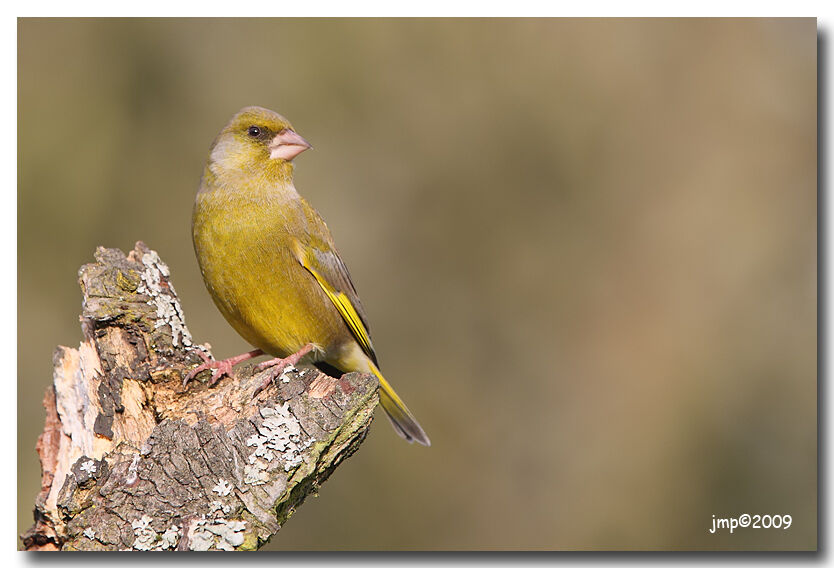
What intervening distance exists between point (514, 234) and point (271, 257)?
2.42m

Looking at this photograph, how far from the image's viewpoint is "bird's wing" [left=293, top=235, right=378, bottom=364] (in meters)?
3.85

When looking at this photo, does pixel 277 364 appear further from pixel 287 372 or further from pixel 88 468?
pixel 88 468

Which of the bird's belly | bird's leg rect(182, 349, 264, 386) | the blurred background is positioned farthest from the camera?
the blurred background

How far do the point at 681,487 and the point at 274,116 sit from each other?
2934 millimetres

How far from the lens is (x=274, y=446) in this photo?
3.09m

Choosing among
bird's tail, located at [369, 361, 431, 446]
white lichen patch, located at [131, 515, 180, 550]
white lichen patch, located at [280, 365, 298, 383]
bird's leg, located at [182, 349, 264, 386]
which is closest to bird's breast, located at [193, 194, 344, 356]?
bird's leg, located at [182, 349, 264, 386]

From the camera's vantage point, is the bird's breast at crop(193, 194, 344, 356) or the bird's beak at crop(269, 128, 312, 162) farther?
the bird's beak at crop(269, 128, 312, 162)

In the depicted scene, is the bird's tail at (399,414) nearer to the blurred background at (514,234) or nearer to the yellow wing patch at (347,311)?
the yellow wing patch at (347,311)

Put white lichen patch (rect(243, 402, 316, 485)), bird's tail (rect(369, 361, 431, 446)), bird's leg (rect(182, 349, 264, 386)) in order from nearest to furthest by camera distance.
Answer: white lichen patch (rect(243, 402, 316, 485)) < bird's leg (rect(182, 349, 264, 386)) < bird's tail (rect(369, 361, 431, 446))

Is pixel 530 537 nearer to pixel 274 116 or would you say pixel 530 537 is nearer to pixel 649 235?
pixel 649 235

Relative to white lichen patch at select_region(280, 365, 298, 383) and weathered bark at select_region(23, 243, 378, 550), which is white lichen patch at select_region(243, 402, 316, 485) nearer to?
weathered bark at select_region(23, 243, 378, 550)

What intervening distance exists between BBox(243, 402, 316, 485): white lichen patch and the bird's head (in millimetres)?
1260

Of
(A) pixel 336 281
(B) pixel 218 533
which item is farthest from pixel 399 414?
(B) pixel 218 533

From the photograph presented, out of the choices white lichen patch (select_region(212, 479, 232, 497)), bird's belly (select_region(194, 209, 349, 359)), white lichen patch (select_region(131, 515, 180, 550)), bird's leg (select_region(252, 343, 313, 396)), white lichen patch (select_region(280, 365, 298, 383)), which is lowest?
white lichen patch (select_region(131, 515, 180, 550))
